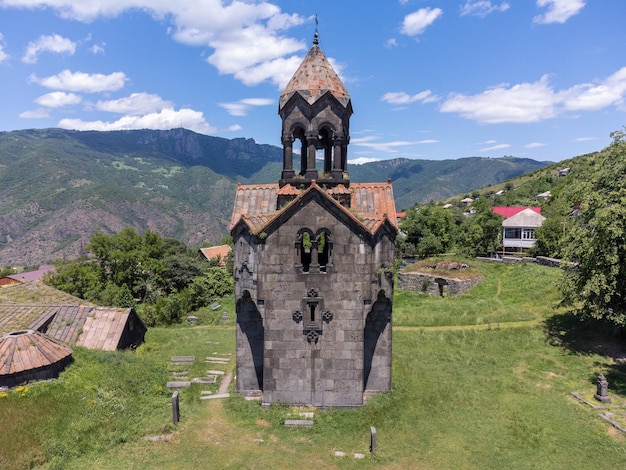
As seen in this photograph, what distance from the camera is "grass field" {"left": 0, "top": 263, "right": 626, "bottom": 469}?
42.9ft

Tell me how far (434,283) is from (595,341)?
1510 cm

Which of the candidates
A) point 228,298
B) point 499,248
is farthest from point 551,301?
point 228,298

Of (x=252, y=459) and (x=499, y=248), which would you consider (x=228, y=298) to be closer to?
(x=252, y=459)

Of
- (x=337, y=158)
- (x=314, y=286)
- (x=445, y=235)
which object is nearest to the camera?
(x=314, y=286)

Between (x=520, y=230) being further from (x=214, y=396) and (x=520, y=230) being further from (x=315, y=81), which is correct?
(x=214, y=396)

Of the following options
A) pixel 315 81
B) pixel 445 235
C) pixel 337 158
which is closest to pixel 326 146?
pixel 337 158

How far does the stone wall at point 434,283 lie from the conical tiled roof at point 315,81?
78.6ft

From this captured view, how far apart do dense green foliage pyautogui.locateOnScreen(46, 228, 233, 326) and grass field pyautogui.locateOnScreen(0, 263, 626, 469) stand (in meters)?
16.8

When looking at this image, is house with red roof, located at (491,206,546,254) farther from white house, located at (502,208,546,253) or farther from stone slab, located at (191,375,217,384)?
stone slab, located at (191,375,217,384)

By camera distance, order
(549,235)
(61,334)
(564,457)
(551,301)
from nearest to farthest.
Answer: (564,457) → (61,334) → (551,301) → (549,235)

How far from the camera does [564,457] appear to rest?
43.2 feet

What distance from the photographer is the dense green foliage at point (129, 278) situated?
127 feet

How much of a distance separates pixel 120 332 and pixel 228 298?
18.2 meters

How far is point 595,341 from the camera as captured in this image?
23.3 m
